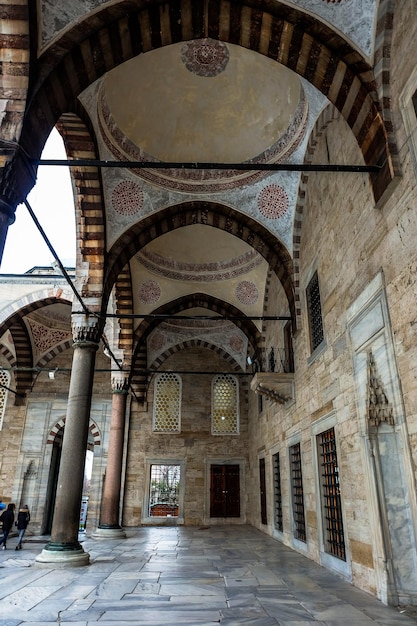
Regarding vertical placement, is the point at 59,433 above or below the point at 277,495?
above

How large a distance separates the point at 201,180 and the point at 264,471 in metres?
7.46

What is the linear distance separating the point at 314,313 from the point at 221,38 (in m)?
4.15

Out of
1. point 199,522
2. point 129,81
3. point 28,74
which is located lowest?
point 199,522

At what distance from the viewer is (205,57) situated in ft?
24.0

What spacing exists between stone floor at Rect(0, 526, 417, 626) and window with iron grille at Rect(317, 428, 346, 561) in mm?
359

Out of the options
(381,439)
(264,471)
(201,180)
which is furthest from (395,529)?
(264,471)

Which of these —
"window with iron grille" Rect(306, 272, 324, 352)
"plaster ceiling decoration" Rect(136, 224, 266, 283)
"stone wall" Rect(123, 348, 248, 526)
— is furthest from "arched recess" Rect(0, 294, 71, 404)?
"window with iron grille" Rect(306, 272, 324, 352)

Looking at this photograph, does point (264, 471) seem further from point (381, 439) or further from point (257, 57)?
point (257, 57)

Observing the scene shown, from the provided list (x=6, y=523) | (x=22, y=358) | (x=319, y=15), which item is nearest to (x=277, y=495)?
(x=6, y=523)

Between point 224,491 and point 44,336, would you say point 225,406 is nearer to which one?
point 224,491

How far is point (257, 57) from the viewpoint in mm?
7191

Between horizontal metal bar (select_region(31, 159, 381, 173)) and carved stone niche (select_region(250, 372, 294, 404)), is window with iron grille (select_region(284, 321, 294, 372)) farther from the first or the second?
horizontal metal bar (select_region(31, 159, 381, 173))

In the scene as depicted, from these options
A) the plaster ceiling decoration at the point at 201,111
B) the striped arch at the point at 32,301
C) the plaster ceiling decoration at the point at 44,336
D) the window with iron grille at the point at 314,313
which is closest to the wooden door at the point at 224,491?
the plaster ceiling decoration at the point at 44,336

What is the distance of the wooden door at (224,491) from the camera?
14.0m
